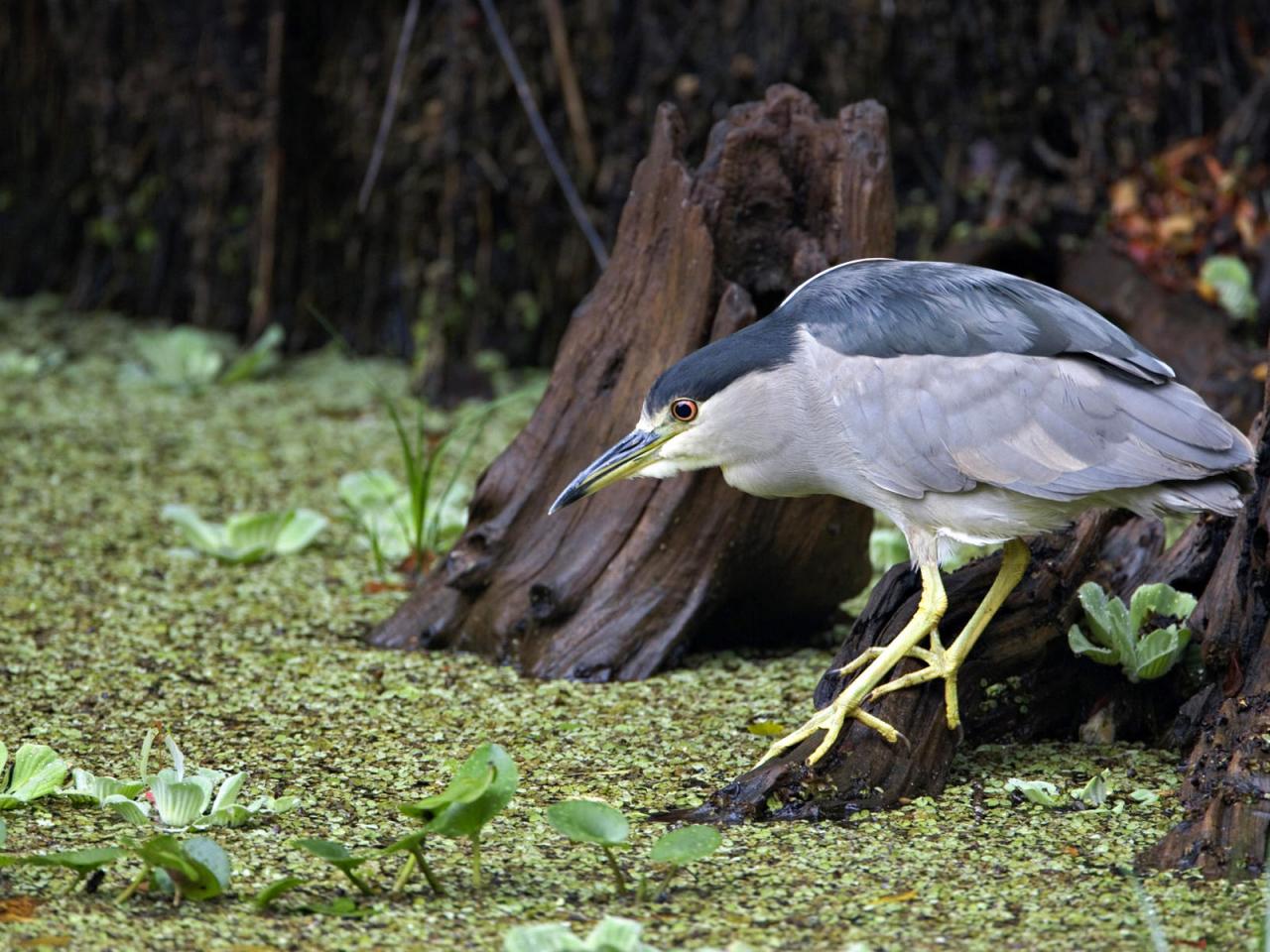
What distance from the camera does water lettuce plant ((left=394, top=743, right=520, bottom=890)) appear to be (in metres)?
1.88

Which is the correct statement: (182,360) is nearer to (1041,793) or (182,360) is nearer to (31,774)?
(31,774)

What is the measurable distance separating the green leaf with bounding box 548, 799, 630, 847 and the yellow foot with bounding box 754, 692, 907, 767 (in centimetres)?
49

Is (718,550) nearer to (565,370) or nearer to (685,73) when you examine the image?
(565,370)

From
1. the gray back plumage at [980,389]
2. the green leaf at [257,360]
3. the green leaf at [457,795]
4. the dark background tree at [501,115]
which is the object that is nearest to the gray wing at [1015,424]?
the gray back plumage at [980,389]

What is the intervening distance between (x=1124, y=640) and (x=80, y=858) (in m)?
1.61

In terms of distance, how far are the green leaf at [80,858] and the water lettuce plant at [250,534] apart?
180cm

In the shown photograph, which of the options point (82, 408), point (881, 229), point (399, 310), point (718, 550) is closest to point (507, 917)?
point (718, 550)

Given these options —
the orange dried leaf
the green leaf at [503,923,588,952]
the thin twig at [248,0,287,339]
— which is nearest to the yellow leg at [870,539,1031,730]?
the green leaf at [503,923,588,952]

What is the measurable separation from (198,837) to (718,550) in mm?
1313

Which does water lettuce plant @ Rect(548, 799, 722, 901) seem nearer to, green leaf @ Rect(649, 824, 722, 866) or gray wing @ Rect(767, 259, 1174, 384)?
green leaf @ Rect(649, 824, 722, 866)

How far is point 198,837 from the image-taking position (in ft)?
6.31

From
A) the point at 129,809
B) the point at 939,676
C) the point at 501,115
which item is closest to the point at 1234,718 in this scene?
the point at 939,676

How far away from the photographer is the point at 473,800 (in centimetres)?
187

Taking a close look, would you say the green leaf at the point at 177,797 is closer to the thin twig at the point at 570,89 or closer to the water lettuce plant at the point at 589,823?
the water lettuce plant at the point at 589,823
